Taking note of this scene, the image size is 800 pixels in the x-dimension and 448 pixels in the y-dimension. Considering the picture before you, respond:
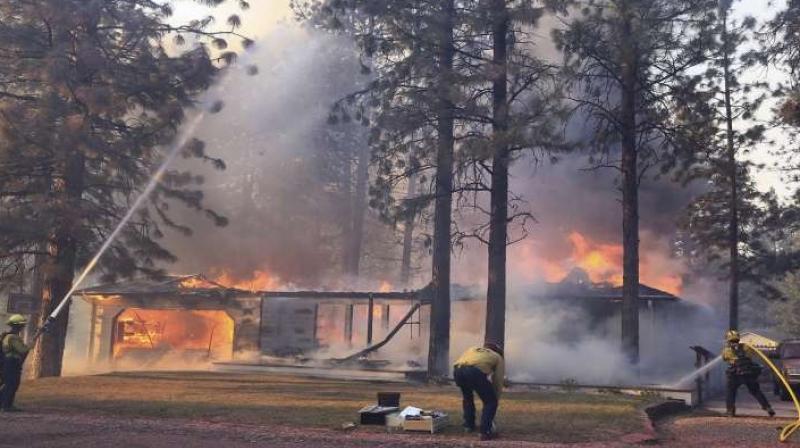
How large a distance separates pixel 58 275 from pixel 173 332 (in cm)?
1484

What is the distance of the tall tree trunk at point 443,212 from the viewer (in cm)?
1986

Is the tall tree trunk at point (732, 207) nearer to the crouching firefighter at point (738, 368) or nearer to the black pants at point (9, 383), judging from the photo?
the crouching firefighter at point (738, 368)

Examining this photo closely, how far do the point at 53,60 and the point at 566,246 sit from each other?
70.7 feet

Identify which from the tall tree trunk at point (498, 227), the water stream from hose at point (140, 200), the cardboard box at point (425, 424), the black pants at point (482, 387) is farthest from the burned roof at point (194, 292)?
the black pants at point (482, 387)

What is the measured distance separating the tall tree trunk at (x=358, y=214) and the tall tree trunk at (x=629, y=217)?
21.0m

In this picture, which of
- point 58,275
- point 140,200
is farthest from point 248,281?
point 58,275

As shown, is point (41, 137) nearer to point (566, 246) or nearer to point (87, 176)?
point (87, 176)

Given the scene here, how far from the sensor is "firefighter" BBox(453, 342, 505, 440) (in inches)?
360

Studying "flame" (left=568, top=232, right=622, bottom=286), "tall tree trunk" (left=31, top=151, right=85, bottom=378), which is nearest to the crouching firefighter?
"tall tree trunk" (left=31, top=151, right=85, bottom=378)

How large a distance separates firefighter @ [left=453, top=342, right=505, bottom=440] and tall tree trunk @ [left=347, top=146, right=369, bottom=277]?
30084mm

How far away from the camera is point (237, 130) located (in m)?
38.8

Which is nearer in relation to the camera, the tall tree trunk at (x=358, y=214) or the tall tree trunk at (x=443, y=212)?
the tall tree trunk at (x=443, y=212)

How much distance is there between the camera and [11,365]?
37.9 feet

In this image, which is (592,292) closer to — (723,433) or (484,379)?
(723,433)
